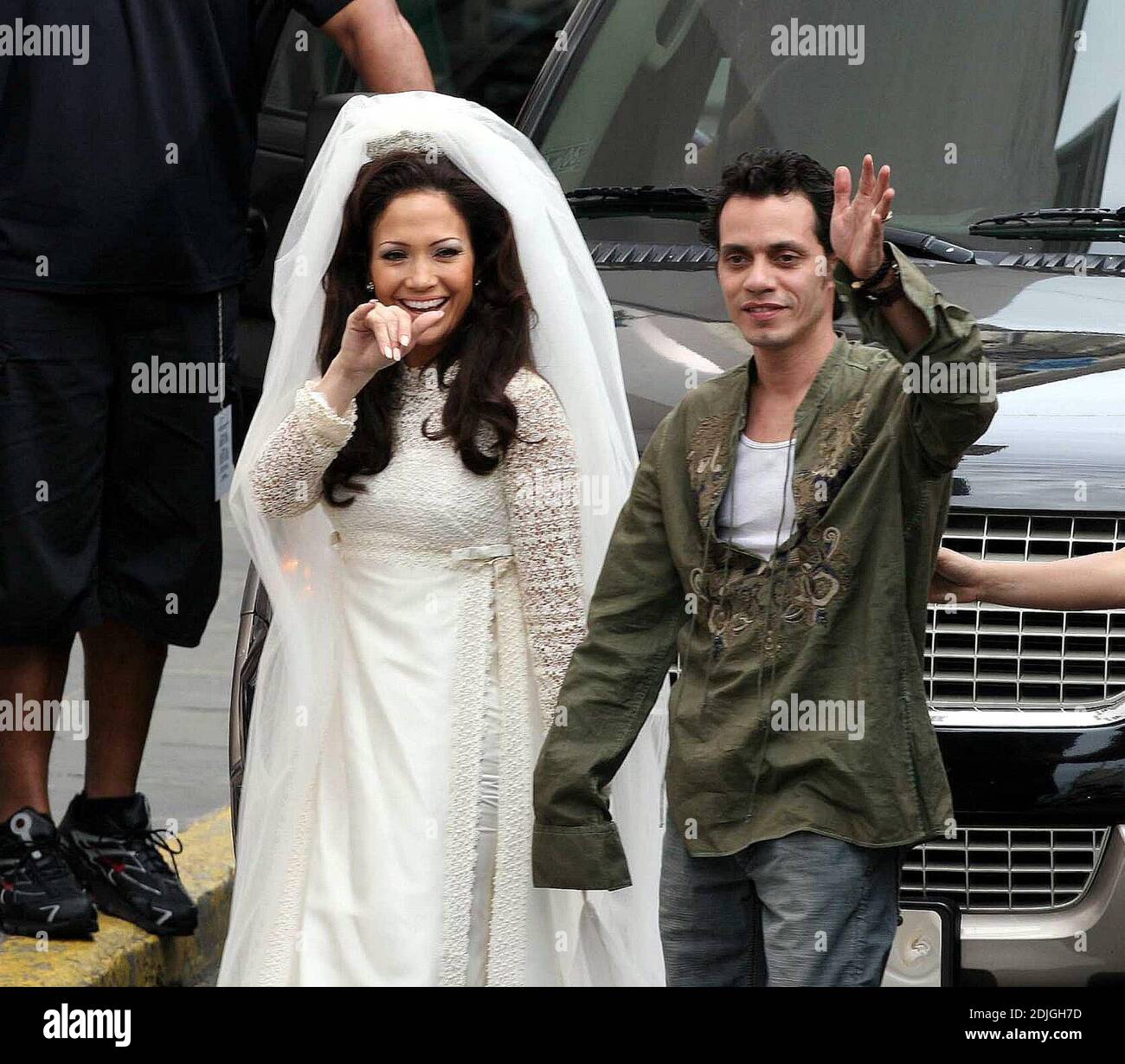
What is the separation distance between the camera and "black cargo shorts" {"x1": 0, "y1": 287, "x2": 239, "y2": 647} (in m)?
4.48

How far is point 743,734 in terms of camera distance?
130 inches

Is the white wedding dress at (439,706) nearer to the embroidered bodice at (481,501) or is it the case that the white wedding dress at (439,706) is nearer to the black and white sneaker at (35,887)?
the embroidered bodice at (481,501)

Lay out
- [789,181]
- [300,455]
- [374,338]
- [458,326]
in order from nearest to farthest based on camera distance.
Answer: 1. [789,181]
2. [374,338]
3. [300,455]
4. [458,326]

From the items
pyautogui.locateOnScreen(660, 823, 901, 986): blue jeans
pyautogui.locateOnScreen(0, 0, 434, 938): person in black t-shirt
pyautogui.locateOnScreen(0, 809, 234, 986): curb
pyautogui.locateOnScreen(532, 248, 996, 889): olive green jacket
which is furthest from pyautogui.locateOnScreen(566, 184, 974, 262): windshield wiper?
pyautogui.locateOnScreen(660, 823, 901, 986): blue jeans

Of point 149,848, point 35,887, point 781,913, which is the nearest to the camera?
point 781,913

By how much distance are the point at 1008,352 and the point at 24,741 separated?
218 centimetres

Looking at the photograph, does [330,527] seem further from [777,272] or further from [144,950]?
[144,950]

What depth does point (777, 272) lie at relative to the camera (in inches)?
132

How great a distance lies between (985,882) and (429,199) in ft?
5.24

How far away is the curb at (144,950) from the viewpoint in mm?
4426

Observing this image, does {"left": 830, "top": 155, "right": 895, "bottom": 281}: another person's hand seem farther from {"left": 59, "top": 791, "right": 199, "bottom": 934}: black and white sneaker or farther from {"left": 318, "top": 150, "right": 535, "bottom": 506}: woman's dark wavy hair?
{"left": 59, "top": 791, "right": 199, "bottom": 934}: black and white sneaker

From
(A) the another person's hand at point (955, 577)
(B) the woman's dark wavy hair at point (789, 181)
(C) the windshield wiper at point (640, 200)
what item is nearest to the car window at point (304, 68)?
(C) the windshield wiper at point (640, 200)

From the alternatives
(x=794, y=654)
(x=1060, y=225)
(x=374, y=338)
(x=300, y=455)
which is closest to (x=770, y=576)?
(x=794, y=654)

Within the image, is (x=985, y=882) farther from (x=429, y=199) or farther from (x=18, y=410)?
(x=18, y=410)
